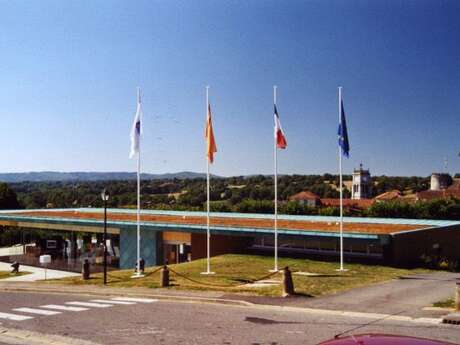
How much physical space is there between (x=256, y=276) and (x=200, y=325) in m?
10.4

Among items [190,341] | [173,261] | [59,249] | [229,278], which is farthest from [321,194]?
[190,341]

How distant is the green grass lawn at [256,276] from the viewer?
22.7 m

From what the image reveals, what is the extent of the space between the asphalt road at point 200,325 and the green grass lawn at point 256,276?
3454mm

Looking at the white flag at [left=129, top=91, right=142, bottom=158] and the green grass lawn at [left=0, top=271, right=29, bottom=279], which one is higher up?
the white flag at [left=129, top=91, right=142, bottom=158]

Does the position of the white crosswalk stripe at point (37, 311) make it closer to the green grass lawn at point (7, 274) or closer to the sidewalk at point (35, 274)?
the sidewalk at point (35, 274)

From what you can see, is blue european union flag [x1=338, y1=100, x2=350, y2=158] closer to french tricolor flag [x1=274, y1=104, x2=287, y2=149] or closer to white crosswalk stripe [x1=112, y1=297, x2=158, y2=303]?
french tricolor flag [x1=274, y1=104, x2=287, y2=149]

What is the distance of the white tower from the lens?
16188cm

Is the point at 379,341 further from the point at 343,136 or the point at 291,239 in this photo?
the point at 291,239

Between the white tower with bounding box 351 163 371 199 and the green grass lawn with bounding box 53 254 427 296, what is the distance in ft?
435

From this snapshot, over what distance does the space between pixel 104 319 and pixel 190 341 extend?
15.2 feet

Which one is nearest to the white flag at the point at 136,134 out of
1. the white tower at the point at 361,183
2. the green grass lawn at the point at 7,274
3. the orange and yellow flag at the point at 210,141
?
the orange and yellow flag at the point at 210,141

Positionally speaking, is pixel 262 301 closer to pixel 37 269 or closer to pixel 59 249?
pixel 37 269

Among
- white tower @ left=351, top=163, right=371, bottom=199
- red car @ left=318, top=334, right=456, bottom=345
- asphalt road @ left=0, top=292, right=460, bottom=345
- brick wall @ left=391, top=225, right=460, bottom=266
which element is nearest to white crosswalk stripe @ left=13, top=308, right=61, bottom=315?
asphalt road @ left=0, top=292, right=460, bottom=345

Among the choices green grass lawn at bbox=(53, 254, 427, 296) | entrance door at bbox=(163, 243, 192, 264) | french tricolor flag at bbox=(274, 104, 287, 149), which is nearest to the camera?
green grass lawn at bbox=(53, 254, 427, 296)
